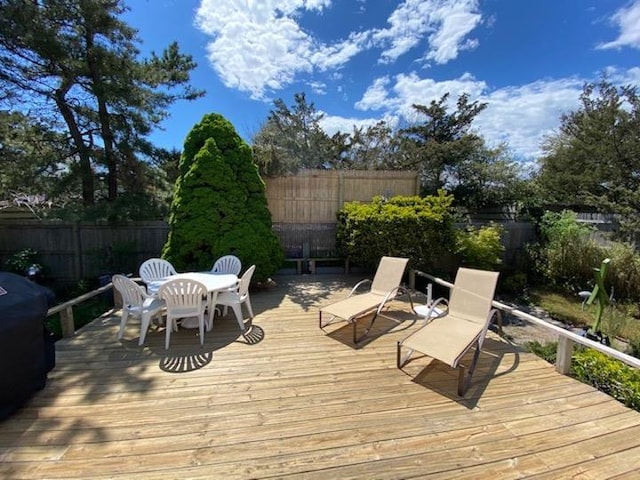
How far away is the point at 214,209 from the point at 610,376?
6070mm

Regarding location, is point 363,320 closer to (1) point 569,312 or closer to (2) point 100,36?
(1) point 569,312

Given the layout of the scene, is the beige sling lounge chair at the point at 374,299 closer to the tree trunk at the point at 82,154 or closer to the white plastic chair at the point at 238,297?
the white plastic chair at the point at 238,297

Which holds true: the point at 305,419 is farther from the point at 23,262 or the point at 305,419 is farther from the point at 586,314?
the point at 23,262

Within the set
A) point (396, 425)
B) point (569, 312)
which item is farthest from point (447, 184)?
point (396, 425)

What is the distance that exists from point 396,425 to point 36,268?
855 cm

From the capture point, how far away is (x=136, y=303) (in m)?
3.72

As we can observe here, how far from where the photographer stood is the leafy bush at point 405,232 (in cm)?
613

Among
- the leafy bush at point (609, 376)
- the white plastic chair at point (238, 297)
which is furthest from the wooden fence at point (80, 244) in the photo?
the leafy bush at point (609, 376)

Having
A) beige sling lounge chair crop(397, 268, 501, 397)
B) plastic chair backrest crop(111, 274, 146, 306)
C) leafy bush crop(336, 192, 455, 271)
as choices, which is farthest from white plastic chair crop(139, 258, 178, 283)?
beige sling lounge chair crop(397, 268, 501, 397)

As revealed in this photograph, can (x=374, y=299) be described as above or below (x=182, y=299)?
below

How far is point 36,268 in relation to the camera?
6.80 metres

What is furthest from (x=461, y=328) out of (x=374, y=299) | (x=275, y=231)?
(x=275, y=231)

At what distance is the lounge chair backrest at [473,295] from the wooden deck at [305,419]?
1.68 ft

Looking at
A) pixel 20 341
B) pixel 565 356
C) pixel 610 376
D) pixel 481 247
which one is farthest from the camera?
pixel 481 247
